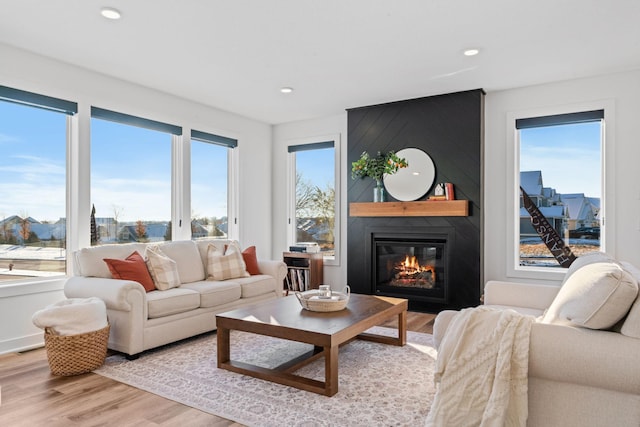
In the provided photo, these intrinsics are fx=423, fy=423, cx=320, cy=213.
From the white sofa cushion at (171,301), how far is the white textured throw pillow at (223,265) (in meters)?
0.60

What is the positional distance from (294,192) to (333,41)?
329cm

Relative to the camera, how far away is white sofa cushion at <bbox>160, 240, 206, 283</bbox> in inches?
171

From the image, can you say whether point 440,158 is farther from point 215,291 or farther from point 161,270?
point 161,270

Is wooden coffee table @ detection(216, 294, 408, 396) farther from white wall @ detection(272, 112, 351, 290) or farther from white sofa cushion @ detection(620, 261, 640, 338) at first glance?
white wall @ detection(272, 112, 351, 290)

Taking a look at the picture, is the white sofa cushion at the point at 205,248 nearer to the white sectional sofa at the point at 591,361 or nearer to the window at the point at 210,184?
the window at the point at 210,184

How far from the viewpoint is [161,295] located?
3.62m

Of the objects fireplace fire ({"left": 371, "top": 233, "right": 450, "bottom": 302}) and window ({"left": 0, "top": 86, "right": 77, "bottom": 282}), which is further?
fireplace fire ({"left": 371, "top": 233, "right": 450, "bottom": 302})

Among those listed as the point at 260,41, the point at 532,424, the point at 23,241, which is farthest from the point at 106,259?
the point at 532,424

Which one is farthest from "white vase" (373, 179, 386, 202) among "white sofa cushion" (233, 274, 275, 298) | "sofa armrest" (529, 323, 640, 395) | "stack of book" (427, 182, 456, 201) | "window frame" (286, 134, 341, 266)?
"sofa armrest" (529, 323, 640, 395)

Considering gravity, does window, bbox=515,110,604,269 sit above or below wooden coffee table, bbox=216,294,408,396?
above

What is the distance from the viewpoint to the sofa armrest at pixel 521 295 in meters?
3.12

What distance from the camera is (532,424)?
176 centimetres

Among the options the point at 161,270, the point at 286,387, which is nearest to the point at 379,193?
the point at 161,270

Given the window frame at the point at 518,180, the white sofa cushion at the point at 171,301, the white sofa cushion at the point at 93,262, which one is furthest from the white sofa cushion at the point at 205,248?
the window frame at the point at 518,180
